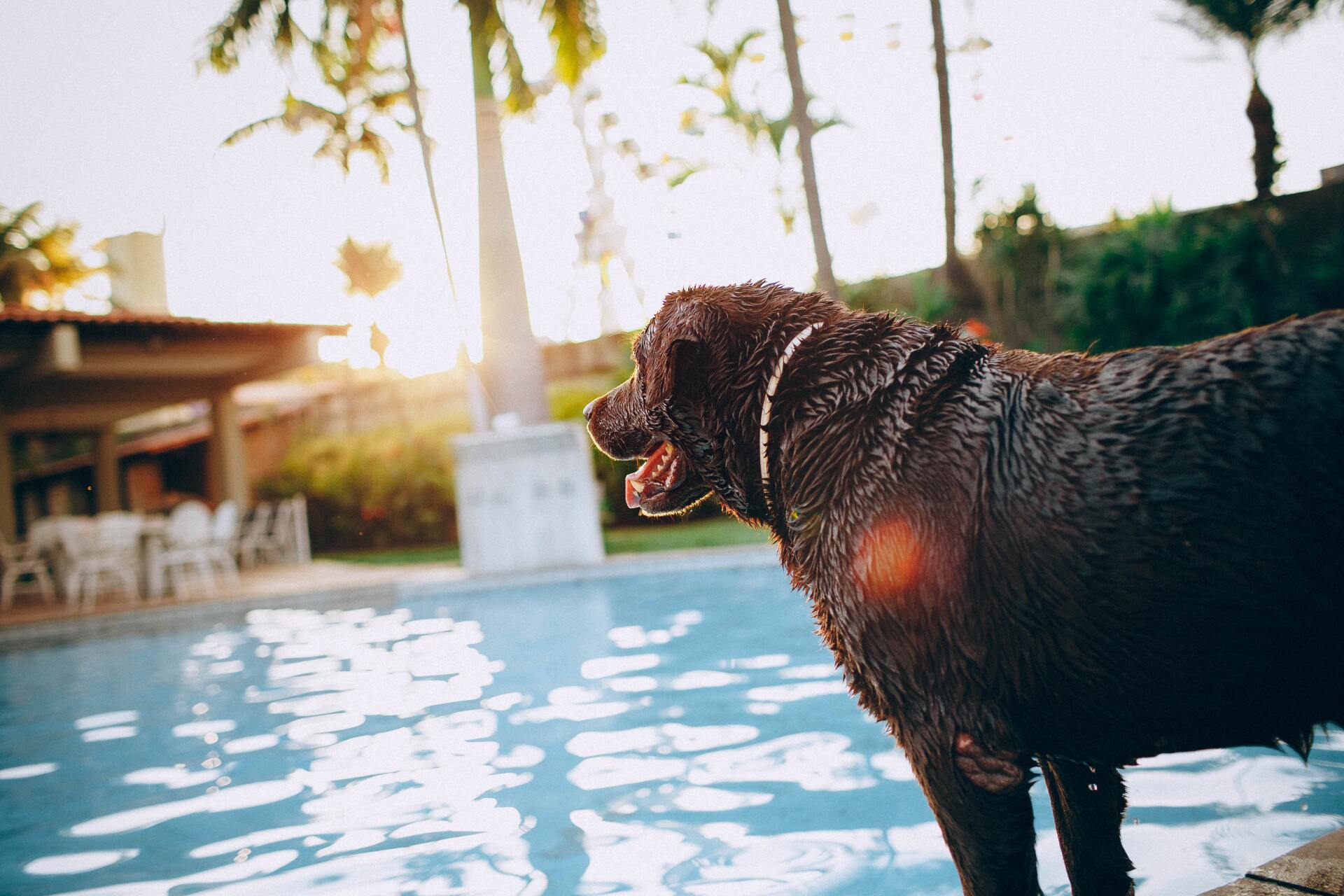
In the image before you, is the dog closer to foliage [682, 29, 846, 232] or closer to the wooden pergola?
the wooden pergola

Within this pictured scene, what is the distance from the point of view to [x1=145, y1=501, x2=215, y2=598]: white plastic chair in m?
13.1

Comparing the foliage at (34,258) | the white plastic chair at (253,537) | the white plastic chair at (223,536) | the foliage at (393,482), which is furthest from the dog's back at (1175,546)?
the foliage at (34,258)

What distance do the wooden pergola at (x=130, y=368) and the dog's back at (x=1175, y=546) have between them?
14.8 meters

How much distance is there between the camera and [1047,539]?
4.91 ft

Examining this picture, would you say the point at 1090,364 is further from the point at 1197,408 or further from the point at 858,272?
the point at 858,272

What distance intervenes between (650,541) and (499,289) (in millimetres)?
4240

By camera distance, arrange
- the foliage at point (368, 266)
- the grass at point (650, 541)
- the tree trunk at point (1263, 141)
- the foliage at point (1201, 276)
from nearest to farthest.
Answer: the foliage at point (1201, 276) < the grass at point (650, 541) < the tree trunk at point (1263, 141) < the foliage at point (368, 266)

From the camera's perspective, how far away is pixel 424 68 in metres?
22.7

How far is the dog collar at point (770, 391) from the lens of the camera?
70.6 inches

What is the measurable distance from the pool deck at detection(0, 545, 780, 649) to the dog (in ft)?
25.7

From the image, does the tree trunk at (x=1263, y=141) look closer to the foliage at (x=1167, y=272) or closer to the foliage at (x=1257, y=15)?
the foliage at (x=1167, y=272)

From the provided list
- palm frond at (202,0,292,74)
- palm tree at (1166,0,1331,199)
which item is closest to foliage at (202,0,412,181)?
palm frond at (202,0,292,74)

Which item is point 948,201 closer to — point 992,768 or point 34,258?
point 992,768

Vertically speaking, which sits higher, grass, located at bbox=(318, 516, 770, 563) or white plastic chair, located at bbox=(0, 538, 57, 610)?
white plastic chair, located at bbox=(0, 538, 57, 610)
